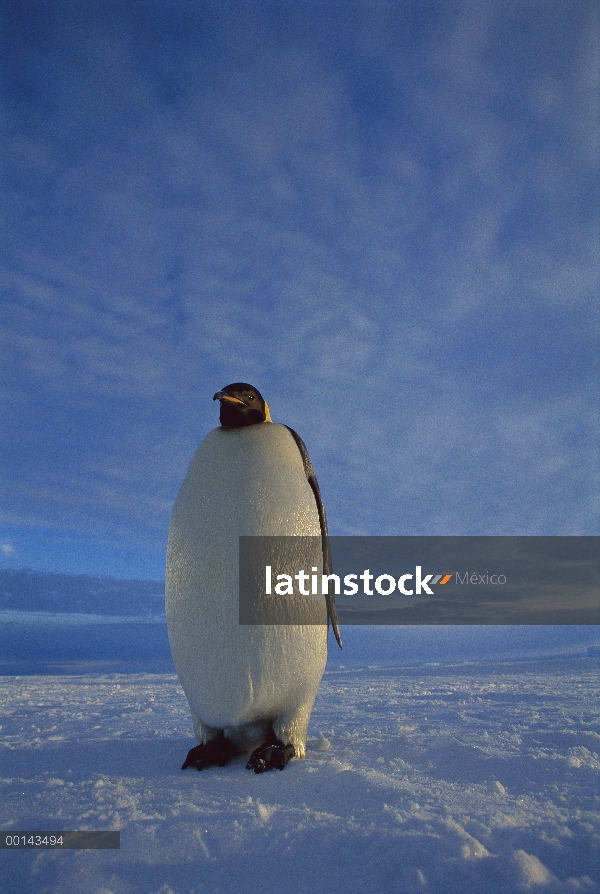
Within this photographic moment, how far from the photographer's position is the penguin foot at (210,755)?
9.71ft

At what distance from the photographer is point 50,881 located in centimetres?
169

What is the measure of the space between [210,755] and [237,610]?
2.68 feet

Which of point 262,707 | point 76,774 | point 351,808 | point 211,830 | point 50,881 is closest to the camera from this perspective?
point 50,881

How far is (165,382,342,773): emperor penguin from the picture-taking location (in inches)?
116

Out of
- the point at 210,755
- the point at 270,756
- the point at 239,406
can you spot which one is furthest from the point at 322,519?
the point at 210,755

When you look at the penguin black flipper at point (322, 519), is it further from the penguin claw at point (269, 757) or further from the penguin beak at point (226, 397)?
the penguin claw at point (269, 757)

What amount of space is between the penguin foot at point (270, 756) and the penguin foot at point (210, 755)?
0.55 feet

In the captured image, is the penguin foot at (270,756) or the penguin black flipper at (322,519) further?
the penguin black flipper at (322,519)

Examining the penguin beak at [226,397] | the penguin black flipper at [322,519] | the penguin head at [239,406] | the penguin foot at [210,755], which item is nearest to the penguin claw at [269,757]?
the penguin foot at [210,755]

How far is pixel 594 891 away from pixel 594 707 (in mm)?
3661

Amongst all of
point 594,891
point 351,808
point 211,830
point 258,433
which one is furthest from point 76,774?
point 594,891

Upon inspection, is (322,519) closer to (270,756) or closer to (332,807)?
(270,756)

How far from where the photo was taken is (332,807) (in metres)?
2.19

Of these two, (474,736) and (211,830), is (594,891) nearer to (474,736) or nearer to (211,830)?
(211,830)
